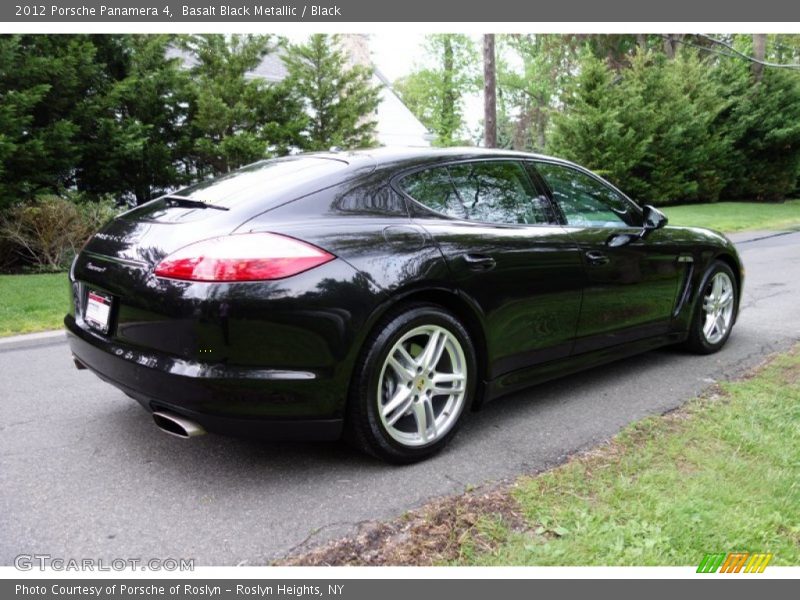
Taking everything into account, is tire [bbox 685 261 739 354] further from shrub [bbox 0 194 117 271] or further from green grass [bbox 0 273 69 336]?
shrub [bbox 0 194 117 271]

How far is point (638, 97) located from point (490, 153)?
20823 mm

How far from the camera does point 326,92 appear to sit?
16.4 metres

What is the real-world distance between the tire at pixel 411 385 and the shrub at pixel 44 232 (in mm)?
8059

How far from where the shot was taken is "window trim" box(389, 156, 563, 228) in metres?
3.25

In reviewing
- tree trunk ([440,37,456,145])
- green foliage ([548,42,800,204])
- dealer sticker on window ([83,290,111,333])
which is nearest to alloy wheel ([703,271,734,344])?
dealer sticker on window ([83,290,111,333])

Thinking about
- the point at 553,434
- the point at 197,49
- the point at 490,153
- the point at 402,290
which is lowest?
the point at 553,434

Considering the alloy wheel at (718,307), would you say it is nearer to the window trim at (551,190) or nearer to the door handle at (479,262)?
the window trim at (551,190)

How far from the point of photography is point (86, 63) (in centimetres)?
1138

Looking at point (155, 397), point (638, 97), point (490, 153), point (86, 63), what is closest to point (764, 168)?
point (638, 97)

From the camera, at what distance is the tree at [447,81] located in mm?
51250

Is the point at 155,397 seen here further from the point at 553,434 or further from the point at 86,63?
the point at 86,63

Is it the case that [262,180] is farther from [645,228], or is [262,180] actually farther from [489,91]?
[489,91]

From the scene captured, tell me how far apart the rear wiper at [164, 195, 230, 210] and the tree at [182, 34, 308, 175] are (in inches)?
440

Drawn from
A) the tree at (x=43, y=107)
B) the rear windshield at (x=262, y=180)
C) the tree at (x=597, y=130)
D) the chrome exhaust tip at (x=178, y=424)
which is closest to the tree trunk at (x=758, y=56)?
the tree at (x=597, y=130)
